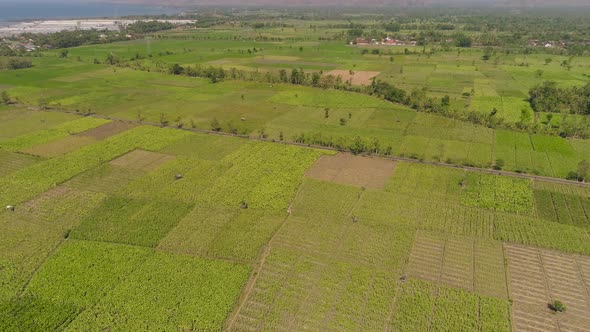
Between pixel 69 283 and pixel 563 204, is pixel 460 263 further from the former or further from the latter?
pixel 69 283

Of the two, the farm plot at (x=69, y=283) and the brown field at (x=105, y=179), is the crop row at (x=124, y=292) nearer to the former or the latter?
the farm plot at (x=69, y=283)

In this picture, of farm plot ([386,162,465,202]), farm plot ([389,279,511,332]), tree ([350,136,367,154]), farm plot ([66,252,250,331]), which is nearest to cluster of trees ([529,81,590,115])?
farm plot ([386,162,465,202])

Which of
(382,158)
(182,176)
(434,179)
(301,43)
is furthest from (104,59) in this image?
(434,179)

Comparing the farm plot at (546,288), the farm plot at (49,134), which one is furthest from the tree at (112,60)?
the farm plot at (546,288)

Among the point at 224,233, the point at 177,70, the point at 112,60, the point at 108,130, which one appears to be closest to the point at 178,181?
the point at 224,233

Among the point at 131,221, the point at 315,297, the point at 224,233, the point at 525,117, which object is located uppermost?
the point at 525,117

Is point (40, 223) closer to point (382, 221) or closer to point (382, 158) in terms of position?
point (382, 221)
